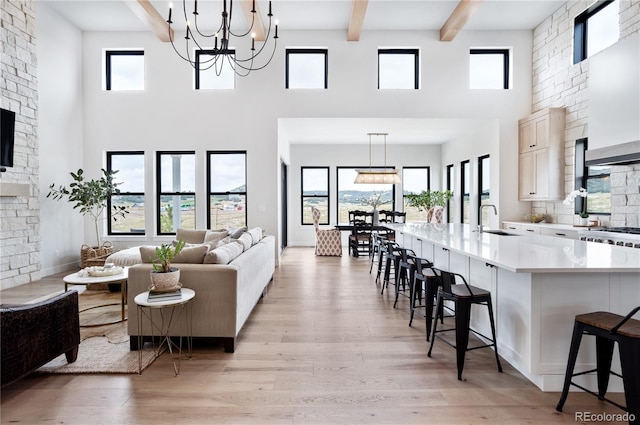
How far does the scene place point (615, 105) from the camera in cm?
407

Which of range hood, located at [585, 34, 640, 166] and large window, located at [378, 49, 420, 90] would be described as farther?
large window, located at [378, 49, 420, 90]

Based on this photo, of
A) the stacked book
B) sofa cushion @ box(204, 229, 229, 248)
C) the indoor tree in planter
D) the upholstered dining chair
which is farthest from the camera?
the upholstered dining chair

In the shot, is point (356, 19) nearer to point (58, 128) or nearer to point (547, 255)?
point (547, 255)

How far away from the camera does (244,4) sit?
17.7ft

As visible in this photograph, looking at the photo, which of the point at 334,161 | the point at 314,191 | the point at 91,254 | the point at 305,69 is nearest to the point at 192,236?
the point at 91,254

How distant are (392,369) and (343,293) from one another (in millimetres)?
2198

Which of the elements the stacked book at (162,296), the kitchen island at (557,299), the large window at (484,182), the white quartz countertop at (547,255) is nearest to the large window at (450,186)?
the large window at (484,182)

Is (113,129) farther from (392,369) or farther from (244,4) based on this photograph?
(392,369)

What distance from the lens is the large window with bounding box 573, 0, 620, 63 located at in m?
4.97

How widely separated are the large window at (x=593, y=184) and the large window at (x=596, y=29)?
4.50 feet

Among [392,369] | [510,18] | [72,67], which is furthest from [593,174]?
[72,67]

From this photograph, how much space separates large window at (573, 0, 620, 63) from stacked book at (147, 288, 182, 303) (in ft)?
20.7

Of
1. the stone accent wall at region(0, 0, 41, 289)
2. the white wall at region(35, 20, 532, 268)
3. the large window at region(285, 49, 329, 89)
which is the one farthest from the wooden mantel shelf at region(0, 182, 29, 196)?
the large window at region(285, 49, 329, 89)

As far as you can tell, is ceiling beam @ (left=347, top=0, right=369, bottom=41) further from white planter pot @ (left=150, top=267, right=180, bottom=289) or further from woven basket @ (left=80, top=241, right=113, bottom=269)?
woven basket @ (left=80, top=241, right=113, bottom=269)
